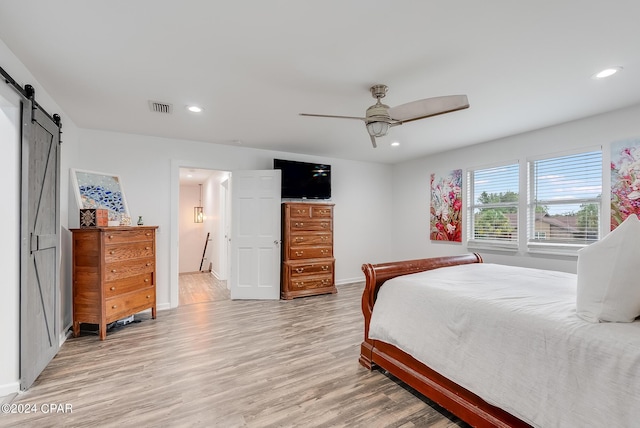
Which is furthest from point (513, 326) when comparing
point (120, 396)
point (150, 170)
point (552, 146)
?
point (150, 170)

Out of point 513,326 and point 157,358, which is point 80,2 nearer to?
point 157,358

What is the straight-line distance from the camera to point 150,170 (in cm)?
412

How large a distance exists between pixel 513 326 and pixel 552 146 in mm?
3220

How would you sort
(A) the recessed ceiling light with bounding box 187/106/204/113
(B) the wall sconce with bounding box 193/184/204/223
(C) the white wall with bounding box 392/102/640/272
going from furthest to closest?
(B) the wall sconce with bounding box 193/184/204/223 → (C) the white wall with bounding box 392/102/640/272 → (A) the recessed ceiling light with bounding box 187/106/204/113

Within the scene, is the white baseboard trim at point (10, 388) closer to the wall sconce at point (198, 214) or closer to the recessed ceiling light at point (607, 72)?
the recessed ceiling light at point (607, 72)

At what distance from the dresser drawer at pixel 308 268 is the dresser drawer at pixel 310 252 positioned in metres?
0.12

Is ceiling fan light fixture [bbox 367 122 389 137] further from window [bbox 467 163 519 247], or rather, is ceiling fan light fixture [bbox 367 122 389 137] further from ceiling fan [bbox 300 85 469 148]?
window [bbox 467 163 519 247]

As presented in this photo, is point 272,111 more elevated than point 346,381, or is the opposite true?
point 272,111

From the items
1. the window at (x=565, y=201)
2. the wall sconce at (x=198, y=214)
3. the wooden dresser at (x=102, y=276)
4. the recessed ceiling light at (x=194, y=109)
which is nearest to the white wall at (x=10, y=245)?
the wooden dresser at (x=102, y=276)

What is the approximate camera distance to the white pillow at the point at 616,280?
1398mm

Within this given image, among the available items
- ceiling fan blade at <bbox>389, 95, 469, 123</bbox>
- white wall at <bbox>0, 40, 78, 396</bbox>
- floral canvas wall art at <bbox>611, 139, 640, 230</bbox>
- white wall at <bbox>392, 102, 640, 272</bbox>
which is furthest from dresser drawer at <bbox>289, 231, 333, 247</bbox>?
floral canvas wall art at <bbox>611, 139, 640, 230</bbox>

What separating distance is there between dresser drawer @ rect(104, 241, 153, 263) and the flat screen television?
2100 millimetres

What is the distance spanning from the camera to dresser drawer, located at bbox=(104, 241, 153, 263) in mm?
3117

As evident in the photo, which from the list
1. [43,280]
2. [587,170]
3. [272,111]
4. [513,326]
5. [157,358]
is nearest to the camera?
[513,326]
